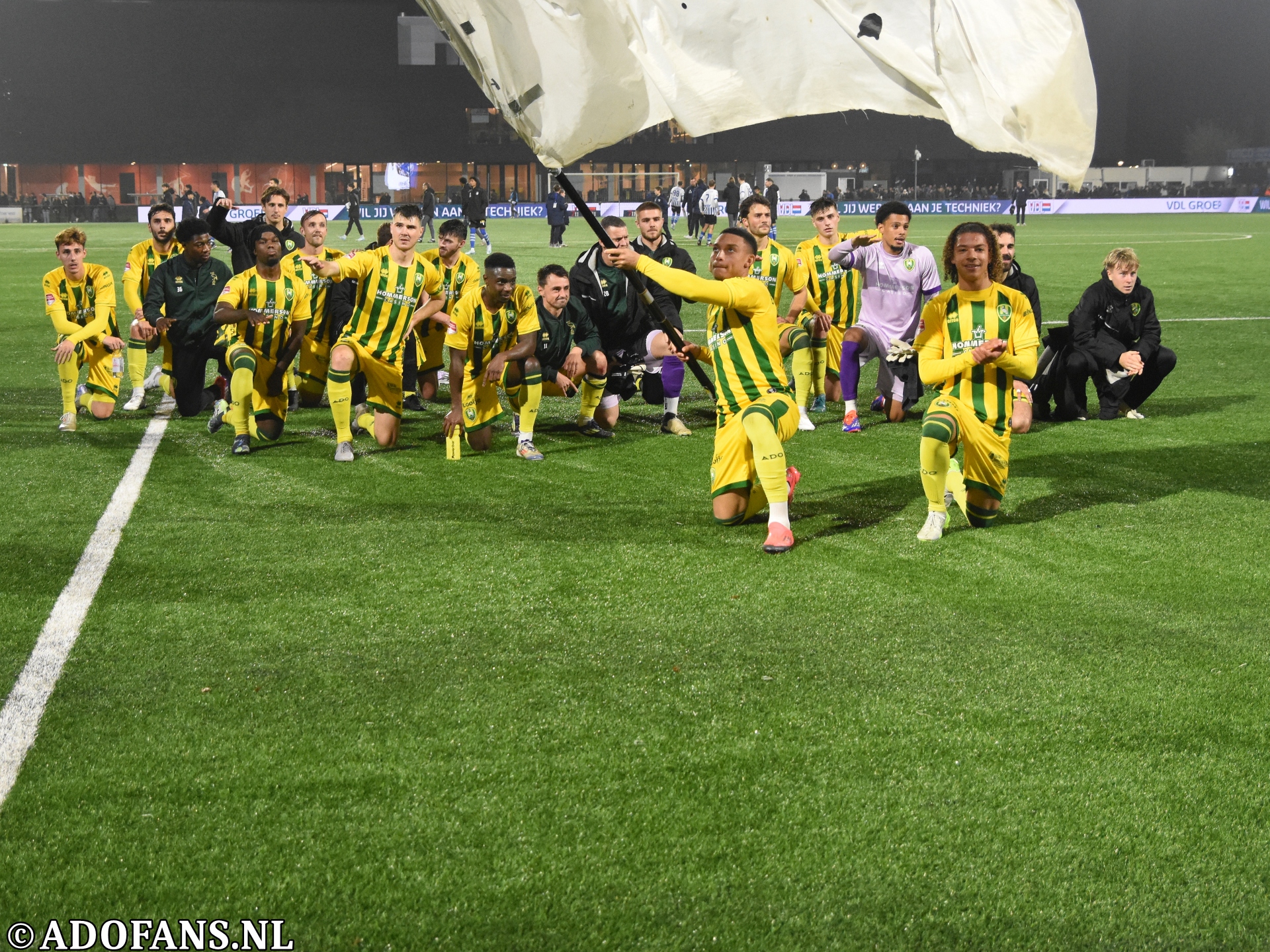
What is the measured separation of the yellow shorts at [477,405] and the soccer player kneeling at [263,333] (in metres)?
1.43

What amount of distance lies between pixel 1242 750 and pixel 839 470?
15.5ft

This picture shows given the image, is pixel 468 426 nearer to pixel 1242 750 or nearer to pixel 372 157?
pixel 1242 750

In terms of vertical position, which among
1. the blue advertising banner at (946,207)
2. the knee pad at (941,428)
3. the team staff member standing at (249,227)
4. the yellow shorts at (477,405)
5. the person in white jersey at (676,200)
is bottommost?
the yellow shorts at (477,405)

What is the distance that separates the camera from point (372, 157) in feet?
204

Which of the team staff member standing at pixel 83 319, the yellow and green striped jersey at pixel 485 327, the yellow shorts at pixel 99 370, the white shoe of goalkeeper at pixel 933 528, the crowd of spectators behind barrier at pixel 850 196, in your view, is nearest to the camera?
the white shoe of goalkeeper at pixel 933 528

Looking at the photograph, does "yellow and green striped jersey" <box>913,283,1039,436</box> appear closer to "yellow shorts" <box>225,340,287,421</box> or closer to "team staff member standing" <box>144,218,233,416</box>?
"yellow shorts" <box>225,340,287,421</box>

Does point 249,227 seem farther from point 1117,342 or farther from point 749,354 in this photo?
point 1117,342

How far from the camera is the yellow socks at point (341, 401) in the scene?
923 centimetres

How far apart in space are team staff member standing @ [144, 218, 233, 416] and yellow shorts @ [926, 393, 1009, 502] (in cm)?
628

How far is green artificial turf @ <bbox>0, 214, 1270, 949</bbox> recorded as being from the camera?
3.34 metres

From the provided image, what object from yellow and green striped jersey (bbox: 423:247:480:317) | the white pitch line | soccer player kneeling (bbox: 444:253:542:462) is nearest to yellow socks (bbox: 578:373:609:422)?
soccer player kneeling (bbox: 444:253:542:462)

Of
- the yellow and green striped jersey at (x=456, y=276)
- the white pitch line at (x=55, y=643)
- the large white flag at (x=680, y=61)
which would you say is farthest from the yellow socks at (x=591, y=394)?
the large white flag at (x=680, y=61)

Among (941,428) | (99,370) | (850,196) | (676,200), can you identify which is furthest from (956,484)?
(850,196)

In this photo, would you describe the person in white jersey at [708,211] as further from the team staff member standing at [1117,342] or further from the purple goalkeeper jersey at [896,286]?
the purple goalkeeper jersey at [896,286]
